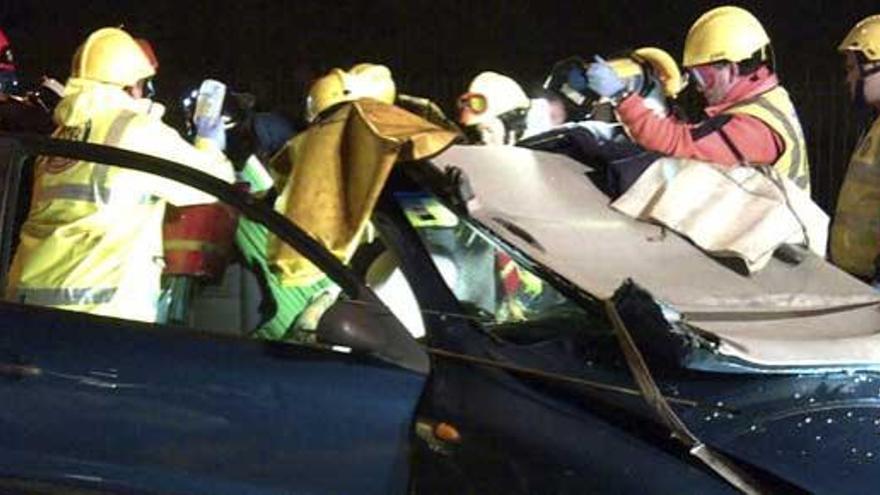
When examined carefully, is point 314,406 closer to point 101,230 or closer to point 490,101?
point 101,230

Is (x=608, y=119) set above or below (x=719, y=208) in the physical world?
below

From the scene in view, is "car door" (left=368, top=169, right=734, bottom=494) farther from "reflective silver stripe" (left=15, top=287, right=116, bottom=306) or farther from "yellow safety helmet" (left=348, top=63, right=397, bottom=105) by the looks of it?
"yellow safety helmet" (left=348, top=63, right=397, bottom=105)

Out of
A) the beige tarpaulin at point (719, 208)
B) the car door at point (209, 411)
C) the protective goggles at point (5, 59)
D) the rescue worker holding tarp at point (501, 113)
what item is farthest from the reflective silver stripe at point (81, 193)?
the protective goggles at point (5, 59)

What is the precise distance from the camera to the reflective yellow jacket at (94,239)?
378cm

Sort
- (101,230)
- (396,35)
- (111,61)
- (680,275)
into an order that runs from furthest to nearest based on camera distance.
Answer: (396,35) → (111,61) → (101,230) → (680,275)

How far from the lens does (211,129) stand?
5375 millimetres

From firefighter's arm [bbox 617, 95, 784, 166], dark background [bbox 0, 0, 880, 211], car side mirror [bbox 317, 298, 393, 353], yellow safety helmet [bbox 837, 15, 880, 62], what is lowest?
dark background [bbox 0, 0, 880, 211]

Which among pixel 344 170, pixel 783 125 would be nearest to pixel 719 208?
pixel 344 170

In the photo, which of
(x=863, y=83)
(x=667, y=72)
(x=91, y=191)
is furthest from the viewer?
(x=667, y=72)

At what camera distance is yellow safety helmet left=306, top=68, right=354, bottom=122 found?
5586 millimetres

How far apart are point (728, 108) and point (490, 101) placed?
153cm

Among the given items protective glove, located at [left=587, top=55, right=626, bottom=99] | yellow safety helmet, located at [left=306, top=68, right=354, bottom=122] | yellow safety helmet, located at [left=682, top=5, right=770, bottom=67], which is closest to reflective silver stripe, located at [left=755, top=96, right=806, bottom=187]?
yellow safety helmet, located at [left=682, top=5, right=770, bottom=67]

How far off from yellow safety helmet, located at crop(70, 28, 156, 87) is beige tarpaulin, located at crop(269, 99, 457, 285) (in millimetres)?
875

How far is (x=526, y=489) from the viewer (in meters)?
3.22
